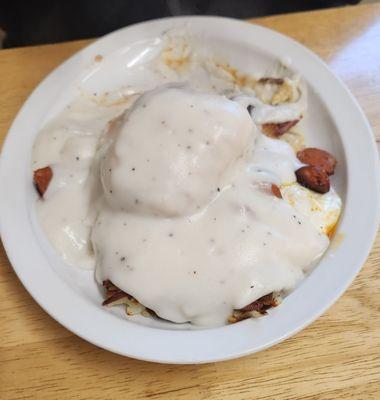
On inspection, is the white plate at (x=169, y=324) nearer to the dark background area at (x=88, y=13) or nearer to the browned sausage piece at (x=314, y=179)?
the browned sausage piece at (x=314, y=179)

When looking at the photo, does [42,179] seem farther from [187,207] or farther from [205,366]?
[205,366]

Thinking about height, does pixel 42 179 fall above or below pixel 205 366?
above

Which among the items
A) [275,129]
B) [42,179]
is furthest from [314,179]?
[42,179]

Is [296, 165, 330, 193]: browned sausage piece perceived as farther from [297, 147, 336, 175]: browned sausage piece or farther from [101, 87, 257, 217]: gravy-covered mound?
[101, 87, 257, 217]: gravy-covered mound

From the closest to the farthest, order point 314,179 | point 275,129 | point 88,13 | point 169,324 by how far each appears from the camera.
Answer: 1. point 169,324
2. point 314,179
3. point 275,129
4. point 88,13

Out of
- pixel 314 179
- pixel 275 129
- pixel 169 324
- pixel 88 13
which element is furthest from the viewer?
pixel 88 13

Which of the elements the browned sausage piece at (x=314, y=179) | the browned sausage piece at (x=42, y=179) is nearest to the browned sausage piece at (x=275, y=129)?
the browned sausage piece at (x=314, y=179)
